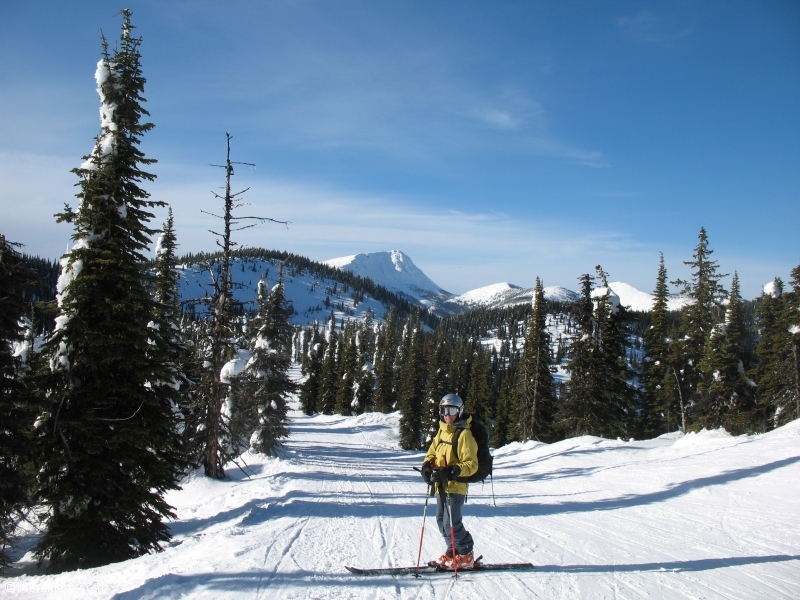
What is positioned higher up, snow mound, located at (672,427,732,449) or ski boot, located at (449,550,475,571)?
ski boot, located at (449,550,475,571)

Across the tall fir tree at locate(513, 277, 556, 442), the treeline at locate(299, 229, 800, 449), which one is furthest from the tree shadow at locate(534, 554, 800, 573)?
the tall fir tree at locate(513, 277, 556, 442)

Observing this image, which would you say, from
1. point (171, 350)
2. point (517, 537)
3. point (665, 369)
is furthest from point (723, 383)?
point (171, 350)

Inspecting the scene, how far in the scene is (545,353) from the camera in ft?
116

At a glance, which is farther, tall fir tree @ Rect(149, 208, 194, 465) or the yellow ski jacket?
tall fir tree @ Rect(149, 208, 194, 465)

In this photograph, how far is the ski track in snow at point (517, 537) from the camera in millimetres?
5938

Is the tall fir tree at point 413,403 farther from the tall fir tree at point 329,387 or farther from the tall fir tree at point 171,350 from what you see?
the tall fir tree at point 171,350

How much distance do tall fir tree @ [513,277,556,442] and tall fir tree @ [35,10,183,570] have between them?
2884 centimetres

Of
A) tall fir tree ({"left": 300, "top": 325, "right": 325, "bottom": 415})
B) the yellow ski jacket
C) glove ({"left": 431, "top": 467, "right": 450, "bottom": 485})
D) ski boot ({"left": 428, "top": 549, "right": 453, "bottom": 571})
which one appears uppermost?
the yellow ski jacket

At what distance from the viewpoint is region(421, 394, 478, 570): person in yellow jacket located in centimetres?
588

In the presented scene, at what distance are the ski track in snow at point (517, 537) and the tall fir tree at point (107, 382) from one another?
113cm

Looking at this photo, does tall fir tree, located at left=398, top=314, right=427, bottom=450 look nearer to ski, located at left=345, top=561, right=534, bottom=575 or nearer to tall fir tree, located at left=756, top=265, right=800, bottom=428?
tall fir tree, located at left=756, top=265, right=800, bottom=428

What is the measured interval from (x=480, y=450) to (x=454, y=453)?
0.36 m

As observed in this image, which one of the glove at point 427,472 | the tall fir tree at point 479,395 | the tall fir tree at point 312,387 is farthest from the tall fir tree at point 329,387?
the glove at point 427,472

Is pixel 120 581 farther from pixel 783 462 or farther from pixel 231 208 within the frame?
pixel 783 462
